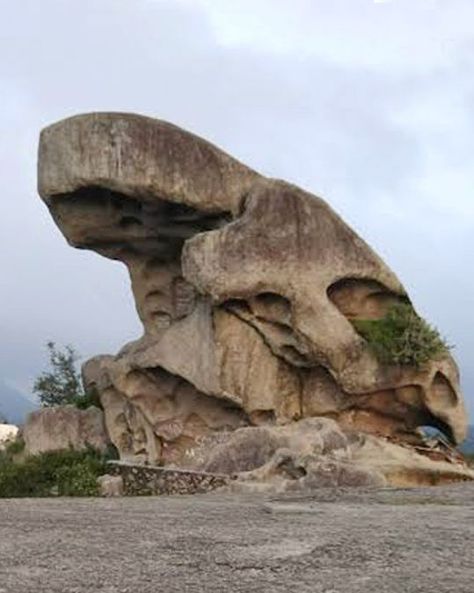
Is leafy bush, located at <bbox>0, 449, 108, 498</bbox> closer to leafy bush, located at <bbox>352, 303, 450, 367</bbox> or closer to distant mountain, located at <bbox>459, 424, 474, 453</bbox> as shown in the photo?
leafy bush, located at <bbox>352, 303, 450, 367</bbox>

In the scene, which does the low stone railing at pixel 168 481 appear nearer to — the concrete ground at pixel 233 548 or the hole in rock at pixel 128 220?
the hole in rock at pixel 128 220

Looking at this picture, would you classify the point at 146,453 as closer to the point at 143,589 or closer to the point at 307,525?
the point at 307,525

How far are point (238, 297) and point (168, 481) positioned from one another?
5.30 m

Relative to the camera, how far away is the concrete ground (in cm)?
450

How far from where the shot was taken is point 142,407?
869 inches

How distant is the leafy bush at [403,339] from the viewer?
19.6 m

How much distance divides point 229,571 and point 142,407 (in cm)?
1750

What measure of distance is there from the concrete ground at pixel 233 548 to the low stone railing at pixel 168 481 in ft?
21.9

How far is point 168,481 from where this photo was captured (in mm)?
15305

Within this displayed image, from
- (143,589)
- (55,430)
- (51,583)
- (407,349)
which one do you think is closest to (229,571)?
(143,589)

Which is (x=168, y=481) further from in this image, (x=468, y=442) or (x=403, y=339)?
(x=468, y=442)

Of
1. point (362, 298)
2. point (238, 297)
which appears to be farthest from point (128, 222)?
point (362, 298)

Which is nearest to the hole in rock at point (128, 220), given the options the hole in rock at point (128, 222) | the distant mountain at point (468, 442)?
the hole in rock at point (128, 222)

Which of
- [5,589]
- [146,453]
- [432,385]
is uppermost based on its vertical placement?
[432,385]
